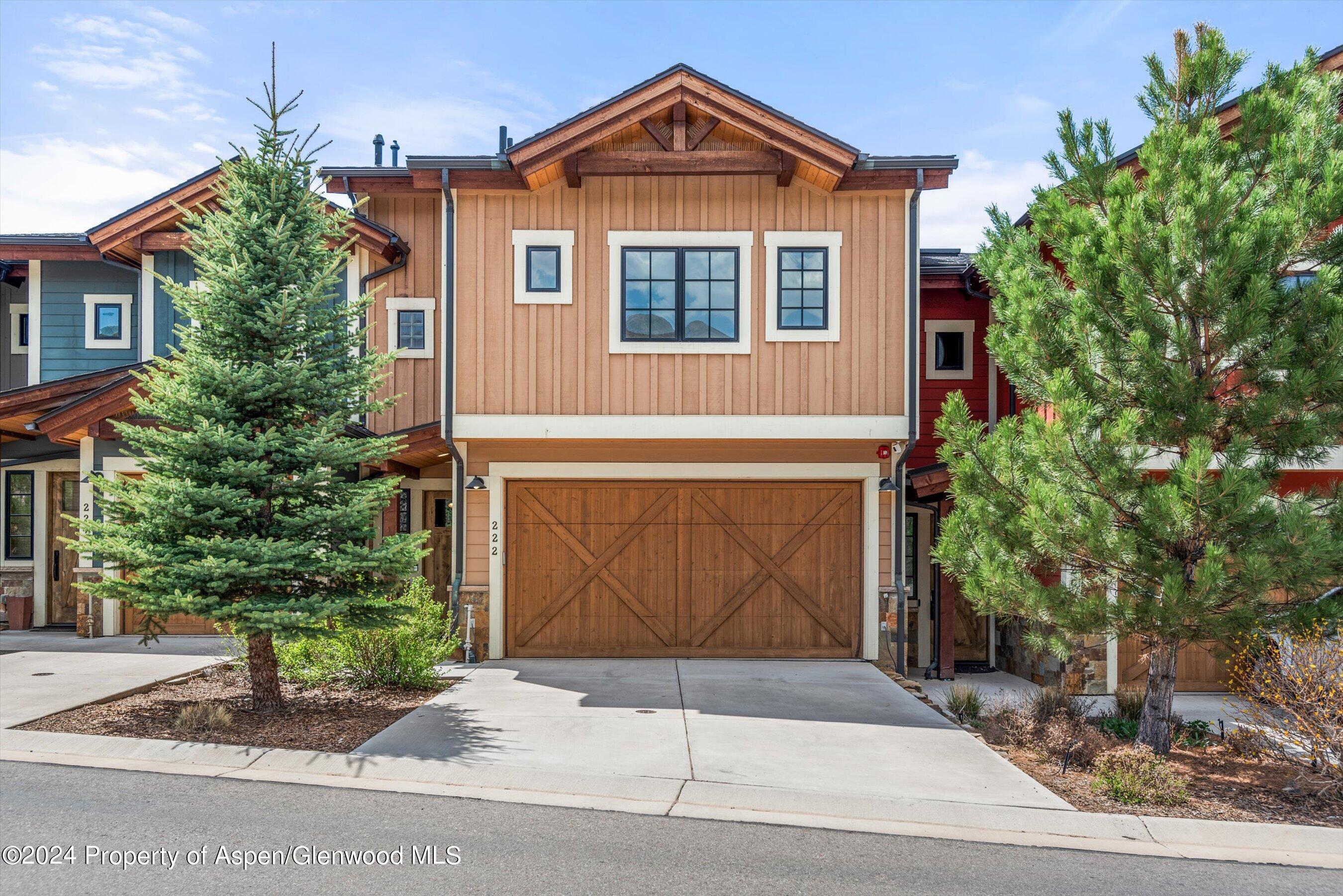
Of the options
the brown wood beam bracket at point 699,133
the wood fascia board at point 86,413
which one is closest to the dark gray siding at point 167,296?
the wood fascia board at point 86,413

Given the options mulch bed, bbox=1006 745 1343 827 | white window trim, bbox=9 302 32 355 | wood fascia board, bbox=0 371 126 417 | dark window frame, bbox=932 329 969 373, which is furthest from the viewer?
white window trim, bbox=9 302 32 355

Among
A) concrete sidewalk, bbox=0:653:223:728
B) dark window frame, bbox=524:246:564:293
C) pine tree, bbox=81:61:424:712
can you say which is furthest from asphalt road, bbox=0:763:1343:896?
dark window frame, bbox=524:246:564:293

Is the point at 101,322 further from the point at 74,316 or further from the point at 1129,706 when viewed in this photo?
the point at 1129,706

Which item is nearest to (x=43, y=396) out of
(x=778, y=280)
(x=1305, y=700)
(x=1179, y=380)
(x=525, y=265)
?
(x=525, y=265)

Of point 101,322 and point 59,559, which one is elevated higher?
point 101,322

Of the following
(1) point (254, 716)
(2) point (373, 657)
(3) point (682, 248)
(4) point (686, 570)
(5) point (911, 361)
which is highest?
(3) point (682, 248)

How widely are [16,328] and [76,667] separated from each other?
23.0 feet

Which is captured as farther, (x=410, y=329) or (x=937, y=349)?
(x=937, y=349)

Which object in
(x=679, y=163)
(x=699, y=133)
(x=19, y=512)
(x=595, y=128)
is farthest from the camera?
(x=19, y=512)

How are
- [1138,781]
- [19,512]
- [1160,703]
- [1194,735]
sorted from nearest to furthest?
1. [1138,781]
2. [1160,703]
3. [1194,735]
4. [19,512]

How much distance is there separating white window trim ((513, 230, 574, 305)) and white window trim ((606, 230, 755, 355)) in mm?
473

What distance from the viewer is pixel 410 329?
12.4 metres

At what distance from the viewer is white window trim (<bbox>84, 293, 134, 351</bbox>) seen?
44.4 feet

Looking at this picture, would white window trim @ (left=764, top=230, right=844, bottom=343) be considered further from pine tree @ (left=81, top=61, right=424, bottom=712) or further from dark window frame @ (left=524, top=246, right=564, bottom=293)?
pine tree @ (left=81, top=61, right=424, bottom=712)
